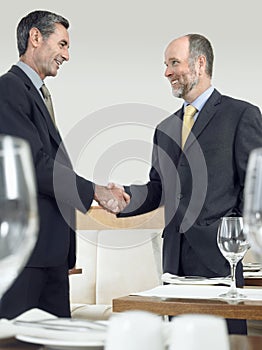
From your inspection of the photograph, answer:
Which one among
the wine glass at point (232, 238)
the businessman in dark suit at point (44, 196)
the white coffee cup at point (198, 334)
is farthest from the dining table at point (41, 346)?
the businessman in dark suit at point (44, 196)

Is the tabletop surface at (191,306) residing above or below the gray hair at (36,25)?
below

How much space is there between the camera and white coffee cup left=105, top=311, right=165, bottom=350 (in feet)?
2.27

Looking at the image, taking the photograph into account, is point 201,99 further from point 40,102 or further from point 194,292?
point 194,292

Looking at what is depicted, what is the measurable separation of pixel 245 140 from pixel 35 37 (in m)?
0.80

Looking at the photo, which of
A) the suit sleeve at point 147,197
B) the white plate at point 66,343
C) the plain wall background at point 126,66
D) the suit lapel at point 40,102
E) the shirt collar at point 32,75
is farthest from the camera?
the plain wall background at point 126,66

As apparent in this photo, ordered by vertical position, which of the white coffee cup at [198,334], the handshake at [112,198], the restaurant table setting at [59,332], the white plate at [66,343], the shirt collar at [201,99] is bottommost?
the white plate at [66,343]

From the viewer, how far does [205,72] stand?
2676 mm

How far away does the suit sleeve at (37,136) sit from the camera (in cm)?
215

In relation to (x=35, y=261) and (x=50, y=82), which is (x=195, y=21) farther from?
(x=35, y=261)

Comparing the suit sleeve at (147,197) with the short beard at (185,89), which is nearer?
the short beard at (185,89)

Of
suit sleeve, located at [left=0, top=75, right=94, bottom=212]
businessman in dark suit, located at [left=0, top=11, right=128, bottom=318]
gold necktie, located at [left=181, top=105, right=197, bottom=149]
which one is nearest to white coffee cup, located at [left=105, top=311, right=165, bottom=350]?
businessman in dark suit, located at [left=0, top=11, right=128, bottom=318]

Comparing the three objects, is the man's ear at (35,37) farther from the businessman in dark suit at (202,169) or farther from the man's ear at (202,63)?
the man's ear at (202,63)

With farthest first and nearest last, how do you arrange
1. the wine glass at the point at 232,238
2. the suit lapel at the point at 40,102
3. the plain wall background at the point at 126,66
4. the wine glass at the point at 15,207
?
the plain wall background at the point at 126,66, the suit lapel at the point at 40,102, the wine glass at the point at 232,238, the wine glass at the point at 15,207

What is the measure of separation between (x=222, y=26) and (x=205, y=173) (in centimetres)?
174
